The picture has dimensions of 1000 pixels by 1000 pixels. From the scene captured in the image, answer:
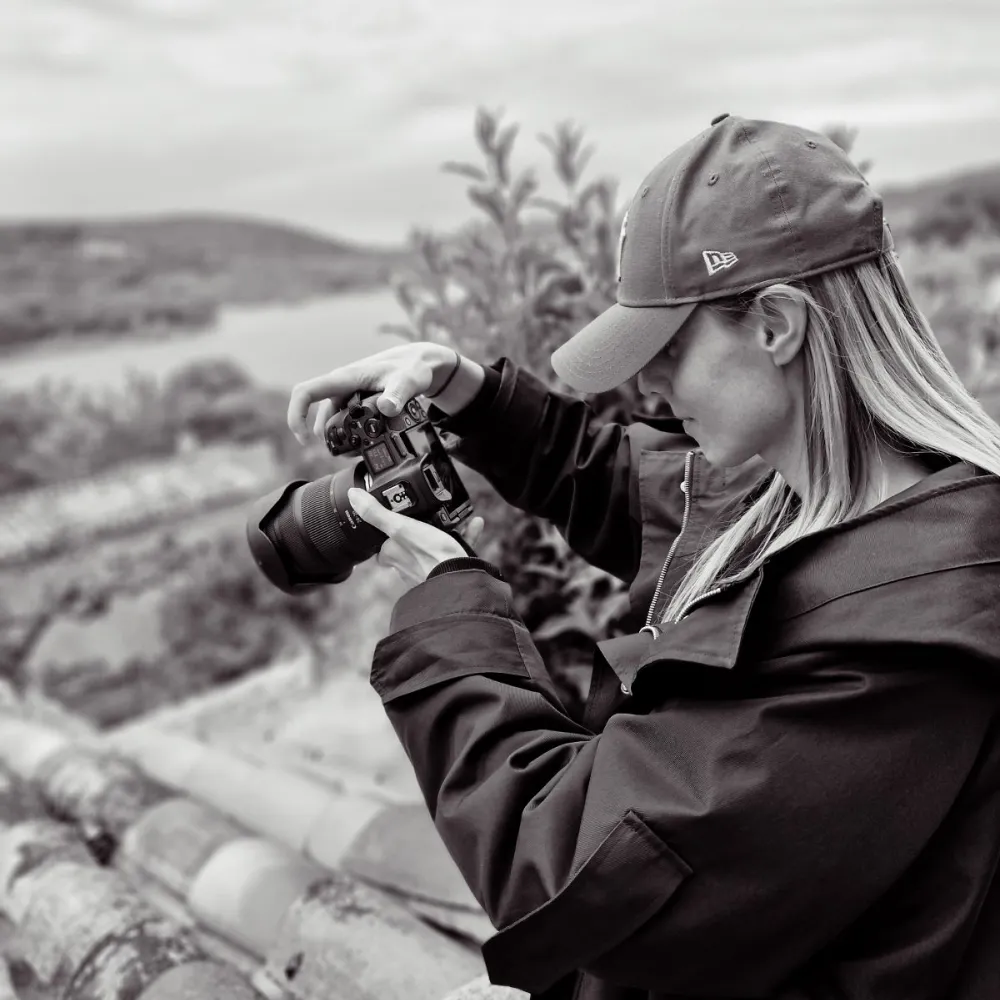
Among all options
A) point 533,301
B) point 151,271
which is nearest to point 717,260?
point 533,301

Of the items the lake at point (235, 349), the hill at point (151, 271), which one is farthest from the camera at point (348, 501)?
the hill at point (151, 271)

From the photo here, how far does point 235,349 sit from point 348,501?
10.1m

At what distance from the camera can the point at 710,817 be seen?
0.93 meters

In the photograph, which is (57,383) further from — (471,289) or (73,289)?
(471,289)

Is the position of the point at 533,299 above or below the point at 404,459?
above

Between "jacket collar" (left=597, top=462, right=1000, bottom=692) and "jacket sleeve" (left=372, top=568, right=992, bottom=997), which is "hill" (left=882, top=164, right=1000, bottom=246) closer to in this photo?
"jacket collar" (left=597, top=462, right=1000, bottom=692)

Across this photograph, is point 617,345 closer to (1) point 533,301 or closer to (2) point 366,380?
(2) point 366,380

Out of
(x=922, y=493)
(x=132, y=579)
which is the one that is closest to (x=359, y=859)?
(x=922, y=493)

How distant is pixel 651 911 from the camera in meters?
0.96

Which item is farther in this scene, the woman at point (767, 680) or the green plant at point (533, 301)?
the green plant at point (533, 301)

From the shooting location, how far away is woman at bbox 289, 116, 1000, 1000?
3.03ft

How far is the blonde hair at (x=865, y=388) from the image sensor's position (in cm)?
102

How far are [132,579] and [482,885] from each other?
884 centimetres

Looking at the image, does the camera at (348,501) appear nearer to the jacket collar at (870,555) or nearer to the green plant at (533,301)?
the jacket collar at (870,555)
